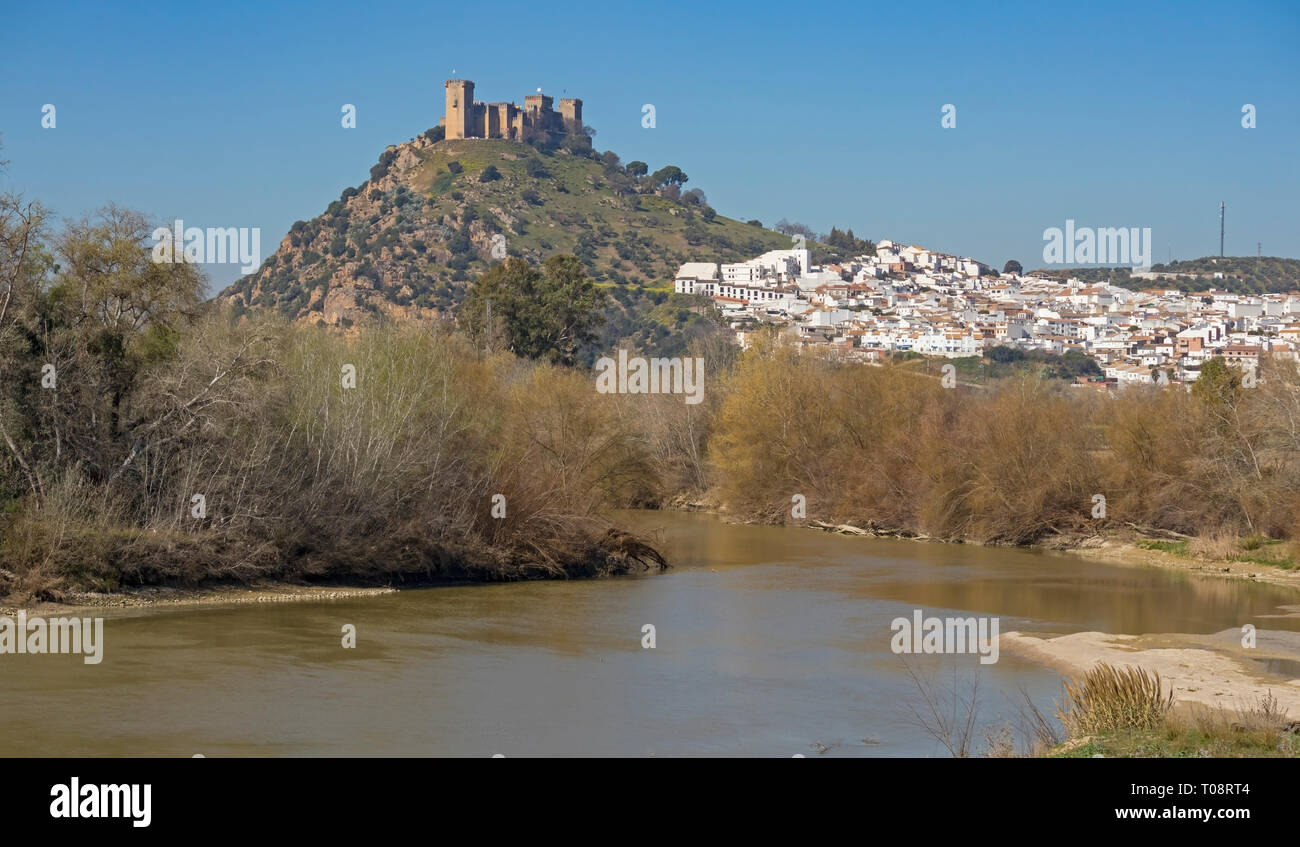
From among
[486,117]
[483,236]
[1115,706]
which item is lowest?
[1115,706]

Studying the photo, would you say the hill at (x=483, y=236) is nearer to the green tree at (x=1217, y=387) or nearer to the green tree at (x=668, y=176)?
the green tree at (x=668, y=176)

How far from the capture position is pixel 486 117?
178750 mm

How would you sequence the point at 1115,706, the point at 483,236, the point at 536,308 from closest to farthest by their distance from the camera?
the point at 1115,706, the point at 536,308, the point at 483,236

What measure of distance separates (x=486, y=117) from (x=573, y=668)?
165m

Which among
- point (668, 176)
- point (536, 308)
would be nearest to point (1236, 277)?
point (668, 176)

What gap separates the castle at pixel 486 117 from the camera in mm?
176363

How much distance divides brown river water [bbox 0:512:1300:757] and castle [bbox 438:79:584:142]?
151m

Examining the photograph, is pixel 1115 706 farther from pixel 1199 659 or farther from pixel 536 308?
pixel 536 308

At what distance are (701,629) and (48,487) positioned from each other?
13.3 m

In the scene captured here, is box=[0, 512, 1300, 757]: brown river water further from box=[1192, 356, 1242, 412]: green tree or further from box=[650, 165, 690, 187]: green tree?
box=[650, 165, 690, 187]: green tree

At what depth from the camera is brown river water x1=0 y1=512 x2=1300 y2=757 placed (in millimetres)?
16922

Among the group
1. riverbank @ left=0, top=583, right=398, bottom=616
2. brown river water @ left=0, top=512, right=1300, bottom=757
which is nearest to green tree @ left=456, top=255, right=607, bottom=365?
brown river water @ left=0, top=512, right=1300, bottom=757
